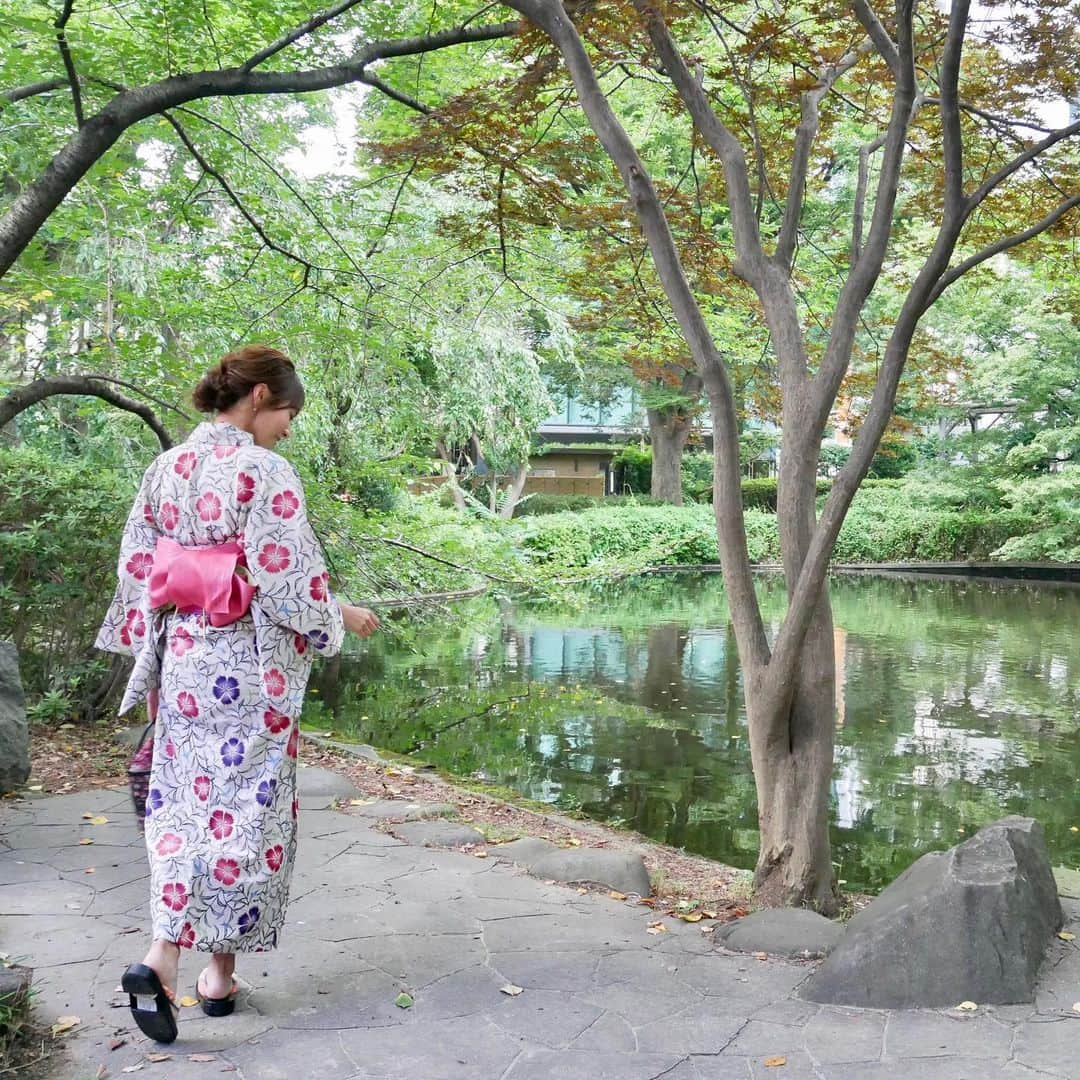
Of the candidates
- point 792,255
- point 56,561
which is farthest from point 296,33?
point 56,561

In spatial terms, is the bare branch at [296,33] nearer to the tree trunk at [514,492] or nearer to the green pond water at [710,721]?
the green pond water at [710,721]

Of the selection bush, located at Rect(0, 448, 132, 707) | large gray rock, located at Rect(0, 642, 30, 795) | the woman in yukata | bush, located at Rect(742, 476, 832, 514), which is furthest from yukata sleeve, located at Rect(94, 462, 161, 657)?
bush, located at Rect(742, 476, 832, 514)

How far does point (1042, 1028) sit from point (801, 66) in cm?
377

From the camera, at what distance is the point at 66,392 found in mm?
5219

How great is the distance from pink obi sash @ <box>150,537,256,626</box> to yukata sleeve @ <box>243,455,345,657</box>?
4 centimetres

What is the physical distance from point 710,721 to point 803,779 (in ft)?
13.7

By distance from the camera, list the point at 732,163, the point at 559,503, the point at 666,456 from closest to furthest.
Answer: the point at 732,163 → the point at 666,456 → the point at 559,503

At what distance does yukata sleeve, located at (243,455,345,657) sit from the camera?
2.42 m

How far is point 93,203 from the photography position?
6.32 metres

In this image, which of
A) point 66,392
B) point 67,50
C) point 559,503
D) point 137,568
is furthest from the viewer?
point 559,503

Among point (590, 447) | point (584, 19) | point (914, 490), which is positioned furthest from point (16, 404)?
point (590, 447)

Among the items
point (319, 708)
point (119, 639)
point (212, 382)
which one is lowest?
point (319, 708)

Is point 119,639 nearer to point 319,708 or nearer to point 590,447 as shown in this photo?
point 319,708

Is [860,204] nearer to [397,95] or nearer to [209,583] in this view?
[397,95]
